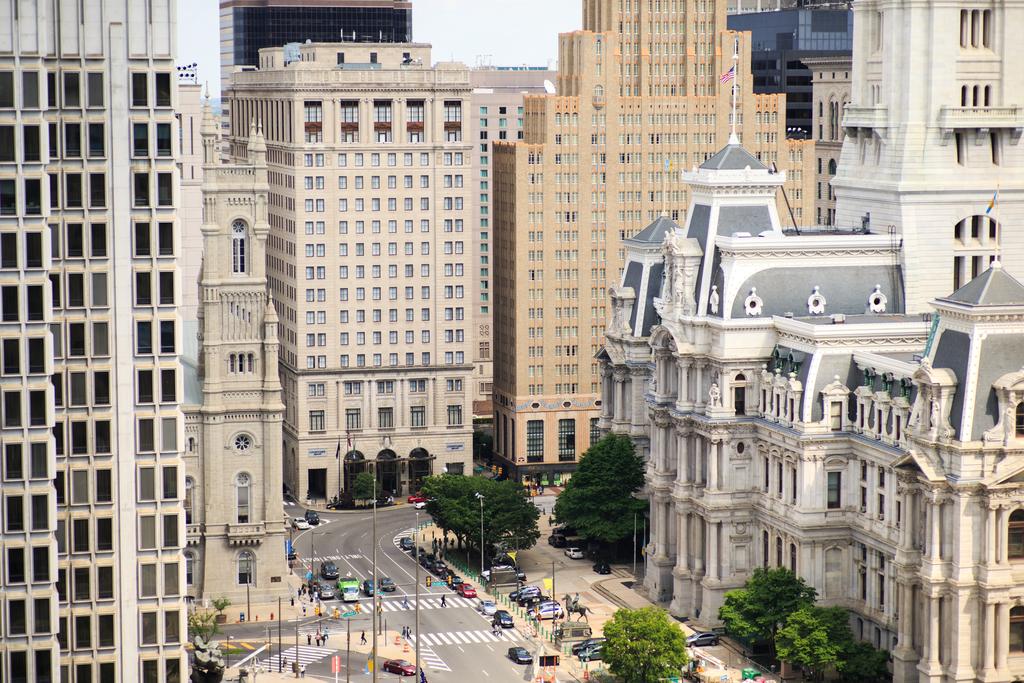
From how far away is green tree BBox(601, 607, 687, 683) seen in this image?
190000mm

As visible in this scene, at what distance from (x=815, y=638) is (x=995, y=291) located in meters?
33.9

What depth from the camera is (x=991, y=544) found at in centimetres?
17875

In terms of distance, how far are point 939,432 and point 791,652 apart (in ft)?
82.2

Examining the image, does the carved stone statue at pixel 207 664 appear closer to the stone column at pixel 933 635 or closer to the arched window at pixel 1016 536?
the stone column at pixel 933 635

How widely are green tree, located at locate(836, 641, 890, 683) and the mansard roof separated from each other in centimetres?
3205

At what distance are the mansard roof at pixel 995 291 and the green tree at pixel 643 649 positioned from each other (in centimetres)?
3794

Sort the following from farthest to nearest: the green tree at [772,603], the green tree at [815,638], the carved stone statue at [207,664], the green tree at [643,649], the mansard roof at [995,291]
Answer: the green tree at [772,603], the green tree at [815,638], the green tree at [643,649], the mansard roof at [995,291], the carved stone statue at [207,664]

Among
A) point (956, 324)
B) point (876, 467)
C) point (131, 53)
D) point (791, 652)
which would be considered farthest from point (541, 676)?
point (131, 53)

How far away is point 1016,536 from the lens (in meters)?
181

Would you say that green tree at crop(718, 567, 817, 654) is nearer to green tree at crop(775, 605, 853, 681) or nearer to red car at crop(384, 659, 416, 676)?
green tree at crop(775, 605, 853, 681)

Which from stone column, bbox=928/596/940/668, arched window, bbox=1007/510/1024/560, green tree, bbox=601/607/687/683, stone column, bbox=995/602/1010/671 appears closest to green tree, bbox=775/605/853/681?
green tree, bbox=601/607/687/683

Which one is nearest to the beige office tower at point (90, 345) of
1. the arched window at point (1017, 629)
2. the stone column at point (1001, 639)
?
the stone column at point (1001, 639)

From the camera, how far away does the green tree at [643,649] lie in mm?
190000

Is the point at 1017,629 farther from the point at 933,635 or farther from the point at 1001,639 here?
the point at 933,635
